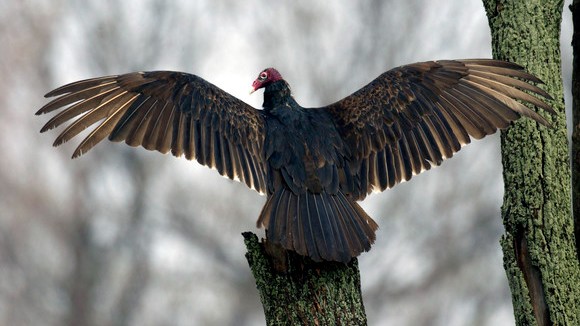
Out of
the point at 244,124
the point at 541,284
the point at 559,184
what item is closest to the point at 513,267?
the point at 541,284

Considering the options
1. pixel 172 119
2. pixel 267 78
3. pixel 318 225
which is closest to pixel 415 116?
pixel 267 78

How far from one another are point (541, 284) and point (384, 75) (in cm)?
137

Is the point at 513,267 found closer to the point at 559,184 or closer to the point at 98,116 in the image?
the point at 559,184

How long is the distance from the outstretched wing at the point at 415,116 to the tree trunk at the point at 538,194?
0.28 m

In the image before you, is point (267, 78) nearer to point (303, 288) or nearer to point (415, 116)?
point (415, 116)

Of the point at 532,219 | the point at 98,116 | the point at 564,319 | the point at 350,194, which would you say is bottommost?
the point at 564,319

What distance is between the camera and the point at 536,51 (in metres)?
3.51

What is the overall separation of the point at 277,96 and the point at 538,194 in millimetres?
1436

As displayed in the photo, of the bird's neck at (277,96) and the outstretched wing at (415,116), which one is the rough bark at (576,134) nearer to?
the outstretched wing at (415,116)

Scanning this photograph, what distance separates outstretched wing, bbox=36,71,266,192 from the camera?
12.1ft

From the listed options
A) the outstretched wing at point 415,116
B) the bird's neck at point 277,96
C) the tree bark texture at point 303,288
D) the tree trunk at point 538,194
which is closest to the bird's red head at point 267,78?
the bird's neck at point 277,96

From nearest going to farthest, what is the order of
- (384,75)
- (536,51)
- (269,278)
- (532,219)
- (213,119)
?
(269,278) → (532,219) → (536,51) → (213,119) → (384,75)

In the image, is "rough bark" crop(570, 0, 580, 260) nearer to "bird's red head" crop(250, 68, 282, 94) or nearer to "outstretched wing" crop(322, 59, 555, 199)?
"outstretched wing" crop(322, 59, 555, 199)

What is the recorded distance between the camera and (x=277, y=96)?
409 centimetres
